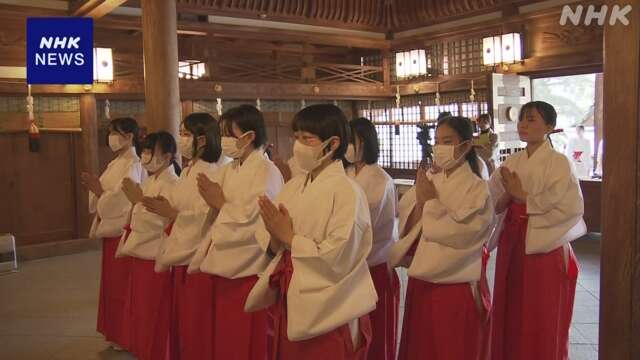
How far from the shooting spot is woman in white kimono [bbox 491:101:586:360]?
3854mm

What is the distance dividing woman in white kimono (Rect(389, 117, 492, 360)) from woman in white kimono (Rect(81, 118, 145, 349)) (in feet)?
9.12

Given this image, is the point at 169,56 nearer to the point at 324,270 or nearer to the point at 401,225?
the point at 401,225

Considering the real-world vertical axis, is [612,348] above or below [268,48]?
below

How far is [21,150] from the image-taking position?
9328 mm

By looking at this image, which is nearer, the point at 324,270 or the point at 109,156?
the point at 324,270

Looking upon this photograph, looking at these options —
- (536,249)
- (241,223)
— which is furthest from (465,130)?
(241,223)

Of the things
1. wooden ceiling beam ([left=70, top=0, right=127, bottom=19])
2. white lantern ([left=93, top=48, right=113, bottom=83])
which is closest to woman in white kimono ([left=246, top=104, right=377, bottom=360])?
wooden ceiling beam ([left=70, top=0, right=127, bottom=19])

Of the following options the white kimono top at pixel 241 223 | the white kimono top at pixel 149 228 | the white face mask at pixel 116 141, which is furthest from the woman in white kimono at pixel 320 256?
the white face mask at pixel 116 141

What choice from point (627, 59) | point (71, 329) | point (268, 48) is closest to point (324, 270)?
point (627, 59)

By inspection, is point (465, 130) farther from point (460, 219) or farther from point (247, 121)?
point (247, 121)

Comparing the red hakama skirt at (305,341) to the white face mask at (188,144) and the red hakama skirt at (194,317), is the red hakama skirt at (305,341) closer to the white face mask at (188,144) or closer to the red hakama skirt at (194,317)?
the red hakama skirt at (194,317)

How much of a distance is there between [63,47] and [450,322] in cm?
558

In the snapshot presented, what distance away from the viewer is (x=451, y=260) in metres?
3.21

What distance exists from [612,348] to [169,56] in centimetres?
470
